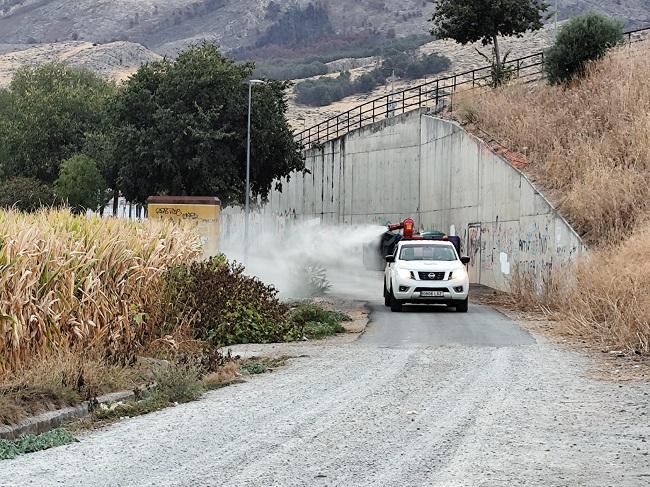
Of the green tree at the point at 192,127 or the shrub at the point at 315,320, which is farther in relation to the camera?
the green tree at the point at 192,127

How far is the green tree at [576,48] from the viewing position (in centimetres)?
4428

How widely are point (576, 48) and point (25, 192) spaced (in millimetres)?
31794

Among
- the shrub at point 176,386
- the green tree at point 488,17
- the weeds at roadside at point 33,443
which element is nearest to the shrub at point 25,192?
the green tree at point 488,17

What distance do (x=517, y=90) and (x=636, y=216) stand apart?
17.3 m

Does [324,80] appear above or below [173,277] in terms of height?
above

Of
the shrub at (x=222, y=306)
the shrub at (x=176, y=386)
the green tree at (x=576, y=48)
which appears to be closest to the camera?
the shrub at (x=176, y=386)

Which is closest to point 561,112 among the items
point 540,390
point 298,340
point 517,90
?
point 517,90

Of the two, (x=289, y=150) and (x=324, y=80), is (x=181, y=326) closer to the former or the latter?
(x=289, y=150)

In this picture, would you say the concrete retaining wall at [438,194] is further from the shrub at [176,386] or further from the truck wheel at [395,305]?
the shrub at [176,386]

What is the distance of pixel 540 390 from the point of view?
548 inches

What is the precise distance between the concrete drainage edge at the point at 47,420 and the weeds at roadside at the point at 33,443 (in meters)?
0.18

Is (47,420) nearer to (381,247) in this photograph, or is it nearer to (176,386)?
(176,386)

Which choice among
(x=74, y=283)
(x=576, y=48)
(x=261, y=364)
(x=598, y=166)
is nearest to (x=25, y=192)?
(x=576, y=48)

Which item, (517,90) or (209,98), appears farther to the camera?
(209,98)
